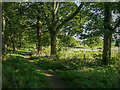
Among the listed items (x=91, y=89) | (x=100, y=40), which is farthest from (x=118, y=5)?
(x=91, y=89)

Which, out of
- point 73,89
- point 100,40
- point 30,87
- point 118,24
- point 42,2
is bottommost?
point 73,89

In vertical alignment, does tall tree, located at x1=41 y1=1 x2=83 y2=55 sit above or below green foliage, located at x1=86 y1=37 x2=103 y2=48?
above

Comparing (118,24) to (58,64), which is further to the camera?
(58,64)

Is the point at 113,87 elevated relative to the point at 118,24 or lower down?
lower down

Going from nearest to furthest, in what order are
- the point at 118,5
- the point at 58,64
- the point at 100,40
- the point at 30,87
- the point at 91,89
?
1. the point at 30,87
2. the point at 91,89
3. the point at 118,5
4. the point at 58,64
5. the point at 100,40

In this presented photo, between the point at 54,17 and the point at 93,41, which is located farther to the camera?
the point at 54,17

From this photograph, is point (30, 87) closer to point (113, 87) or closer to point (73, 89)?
point (73, 89)

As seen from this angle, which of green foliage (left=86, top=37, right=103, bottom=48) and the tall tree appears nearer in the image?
green foliage (left=86, top=37, right=103, bottom=48)

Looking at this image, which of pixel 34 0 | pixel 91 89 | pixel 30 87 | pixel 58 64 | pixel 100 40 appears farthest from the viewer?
pixel 34 0

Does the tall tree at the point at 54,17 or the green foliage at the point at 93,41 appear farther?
the tall tree at the point at 54,17

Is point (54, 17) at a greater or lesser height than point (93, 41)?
greater

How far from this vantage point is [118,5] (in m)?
5.97

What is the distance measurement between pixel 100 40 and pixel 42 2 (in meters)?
9.94

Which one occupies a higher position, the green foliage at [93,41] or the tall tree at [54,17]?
the tall tree at [54,17]
